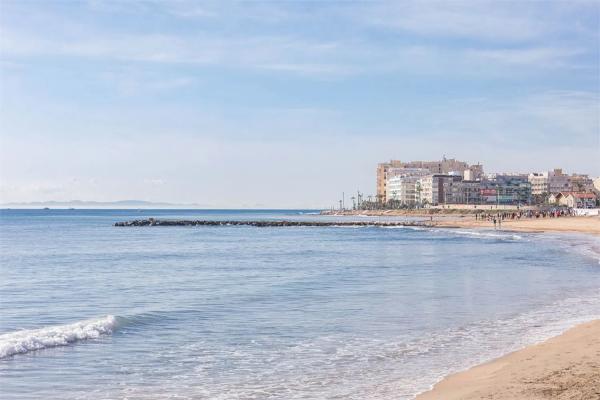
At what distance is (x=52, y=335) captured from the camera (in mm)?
15625

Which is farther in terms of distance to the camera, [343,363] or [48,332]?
[48,332]

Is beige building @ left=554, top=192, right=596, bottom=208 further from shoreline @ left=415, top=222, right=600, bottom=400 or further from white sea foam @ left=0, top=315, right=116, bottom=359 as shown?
white sea foam @ left=0, top=315, right=116, bottom=359

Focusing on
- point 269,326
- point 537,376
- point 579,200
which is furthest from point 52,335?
point 579,200

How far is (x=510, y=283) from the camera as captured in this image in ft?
89.1

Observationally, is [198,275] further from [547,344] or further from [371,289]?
[547,344]

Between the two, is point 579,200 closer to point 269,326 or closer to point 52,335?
point 269,326

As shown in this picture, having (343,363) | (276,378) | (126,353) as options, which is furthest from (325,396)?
(126,353)

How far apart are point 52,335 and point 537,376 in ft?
33.2

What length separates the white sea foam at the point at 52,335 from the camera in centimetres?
1435

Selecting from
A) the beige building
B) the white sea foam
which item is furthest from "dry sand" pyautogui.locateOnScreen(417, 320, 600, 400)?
the beige building

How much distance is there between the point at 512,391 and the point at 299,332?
7.00 meters

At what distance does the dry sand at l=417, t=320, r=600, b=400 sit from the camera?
9875 mm

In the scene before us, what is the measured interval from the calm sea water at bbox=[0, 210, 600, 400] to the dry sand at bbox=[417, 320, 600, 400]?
572mm

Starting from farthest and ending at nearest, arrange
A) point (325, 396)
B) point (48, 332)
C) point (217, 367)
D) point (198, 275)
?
point (198, 275)
point (48, 332)
point (217, 367)
point (325, 396)
